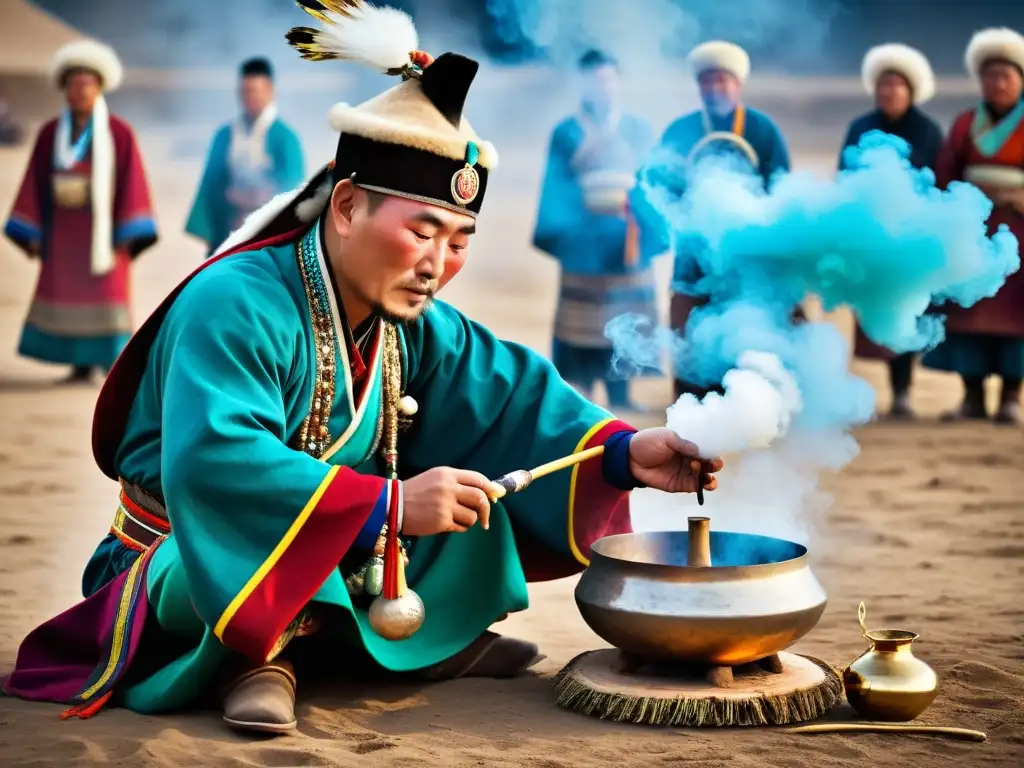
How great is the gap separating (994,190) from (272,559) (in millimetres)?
6591

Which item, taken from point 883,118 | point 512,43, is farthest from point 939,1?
point 883,118

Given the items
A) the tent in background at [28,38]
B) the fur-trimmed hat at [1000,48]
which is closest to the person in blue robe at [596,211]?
the fur-trimmed hat at [1000,48]

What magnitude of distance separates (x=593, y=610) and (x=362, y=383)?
818mm

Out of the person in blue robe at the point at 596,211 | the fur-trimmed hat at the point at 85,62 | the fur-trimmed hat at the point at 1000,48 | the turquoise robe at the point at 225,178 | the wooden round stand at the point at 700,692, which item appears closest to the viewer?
the wooden round stand at the point at 700,692

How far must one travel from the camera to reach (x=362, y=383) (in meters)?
3.92

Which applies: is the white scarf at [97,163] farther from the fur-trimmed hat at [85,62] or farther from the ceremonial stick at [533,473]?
the ceremonial stick at [533,473]

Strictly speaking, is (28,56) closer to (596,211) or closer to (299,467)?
(596,211)

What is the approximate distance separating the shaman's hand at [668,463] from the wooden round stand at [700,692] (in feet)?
1.48

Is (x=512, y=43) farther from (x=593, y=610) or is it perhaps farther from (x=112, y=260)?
(x=593, y=610)

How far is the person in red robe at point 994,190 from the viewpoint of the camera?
8.95 m

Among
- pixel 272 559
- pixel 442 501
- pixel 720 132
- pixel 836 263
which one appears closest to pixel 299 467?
pixel 272 559

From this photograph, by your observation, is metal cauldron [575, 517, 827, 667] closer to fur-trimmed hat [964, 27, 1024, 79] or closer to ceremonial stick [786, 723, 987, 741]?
ceremonial stick [786, 723, 987, 741]

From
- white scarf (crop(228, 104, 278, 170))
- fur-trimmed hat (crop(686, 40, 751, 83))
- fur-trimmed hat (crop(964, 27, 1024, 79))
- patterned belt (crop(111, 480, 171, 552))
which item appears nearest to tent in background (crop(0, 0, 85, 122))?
white scarf (crop(228, 104, 278, 170))

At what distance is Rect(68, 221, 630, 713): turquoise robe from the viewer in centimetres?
342
